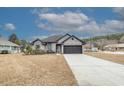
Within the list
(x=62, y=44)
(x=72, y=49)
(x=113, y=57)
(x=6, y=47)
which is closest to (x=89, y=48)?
(x=62, y=44)

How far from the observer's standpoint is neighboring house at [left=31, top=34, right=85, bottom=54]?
121 ft

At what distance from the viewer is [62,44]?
37531 millimetres

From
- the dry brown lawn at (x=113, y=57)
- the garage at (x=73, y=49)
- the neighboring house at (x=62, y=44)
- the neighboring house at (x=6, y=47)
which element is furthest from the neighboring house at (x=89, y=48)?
the dry brown lawn at (x=113, y=57)

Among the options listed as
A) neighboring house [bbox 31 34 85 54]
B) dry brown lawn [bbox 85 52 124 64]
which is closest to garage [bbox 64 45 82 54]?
neighboring house [bbox 31 34 85 54]

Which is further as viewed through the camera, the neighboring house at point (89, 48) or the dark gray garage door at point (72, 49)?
the neighboring house at point (89, 48)

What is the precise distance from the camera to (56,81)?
9.25 meters

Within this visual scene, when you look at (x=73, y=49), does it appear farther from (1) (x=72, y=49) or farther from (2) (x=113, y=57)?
(2) (x=113, y=57)

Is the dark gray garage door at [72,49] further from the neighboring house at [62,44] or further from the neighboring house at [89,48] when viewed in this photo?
the neighboring house at [89,48]

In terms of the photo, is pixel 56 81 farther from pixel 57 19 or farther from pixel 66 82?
pixel 57 19

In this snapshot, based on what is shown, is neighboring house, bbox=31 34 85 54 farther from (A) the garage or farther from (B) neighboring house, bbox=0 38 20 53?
(B) neighboring house, bbox=0 38 20 53

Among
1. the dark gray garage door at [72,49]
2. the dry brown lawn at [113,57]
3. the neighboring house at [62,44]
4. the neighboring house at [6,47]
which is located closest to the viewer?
the dry brown lawn at [113,57]

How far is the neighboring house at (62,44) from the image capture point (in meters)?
36.8
